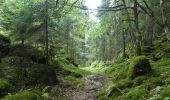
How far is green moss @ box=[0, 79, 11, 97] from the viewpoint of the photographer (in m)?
12.5

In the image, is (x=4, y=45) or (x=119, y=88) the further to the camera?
(x=4, y=45)

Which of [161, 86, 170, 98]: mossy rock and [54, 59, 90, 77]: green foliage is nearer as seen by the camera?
[161, 86, 170, 98]: mossy rock

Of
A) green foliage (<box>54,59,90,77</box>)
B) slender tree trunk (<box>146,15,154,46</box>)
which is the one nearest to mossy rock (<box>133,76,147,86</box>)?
slender tree trunk (<box>146,15,154,46</box>)

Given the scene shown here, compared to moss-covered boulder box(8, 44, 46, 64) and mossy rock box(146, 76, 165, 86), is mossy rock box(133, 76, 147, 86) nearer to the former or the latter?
mossy rock box(146, 76, 165, 86)

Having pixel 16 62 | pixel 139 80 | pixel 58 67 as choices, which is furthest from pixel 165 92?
pixel 58 67

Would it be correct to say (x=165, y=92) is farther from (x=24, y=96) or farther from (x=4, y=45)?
(x=4, y=45)

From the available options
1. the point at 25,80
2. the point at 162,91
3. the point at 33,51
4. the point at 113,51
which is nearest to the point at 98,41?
the point at 113,51

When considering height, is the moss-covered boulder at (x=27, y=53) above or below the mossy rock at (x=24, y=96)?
above

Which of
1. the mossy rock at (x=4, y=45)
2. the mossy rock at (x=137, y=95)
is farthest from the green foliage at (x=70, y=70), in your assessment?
the mossy rock at (x=137, y=95)

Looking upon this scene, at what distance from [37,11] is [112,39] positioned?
1037 inches

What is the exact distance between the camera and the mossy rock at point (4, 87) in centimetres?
1254

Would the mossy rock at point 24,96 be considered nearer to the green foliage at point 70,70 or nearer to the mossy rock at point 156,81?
the mossy rock at point 156,81

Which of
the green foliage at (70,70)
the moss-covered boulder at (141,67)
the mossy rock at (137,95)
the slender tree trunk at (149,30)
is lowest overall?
the green foliage at (70,70)

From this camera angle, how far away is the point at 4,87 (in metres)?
12.9
